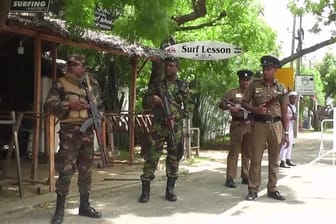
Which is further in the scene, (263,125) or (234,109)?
(234,109)

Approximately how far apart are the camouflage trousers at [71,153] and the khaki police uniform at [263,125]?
8.59ft

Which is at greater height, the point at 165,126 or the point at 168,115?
the point at 168,115

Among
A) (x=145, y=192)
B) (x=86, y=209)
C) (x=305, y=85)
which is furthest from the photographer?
(x=305, y=85)

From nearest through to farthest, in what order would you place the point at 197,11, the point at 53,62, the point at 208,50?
1. the point at 208,50
2. the point at 53,62
3. the point at 197,11

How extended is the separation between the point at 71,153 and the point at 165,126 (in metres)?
1.67

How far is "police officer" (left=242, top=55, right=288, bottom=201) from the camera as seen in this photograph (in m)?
8.26

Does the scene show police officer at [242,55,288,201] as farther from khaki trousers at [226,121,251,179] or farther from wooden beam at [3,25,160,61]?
wooden beam at [3,25,160,61]

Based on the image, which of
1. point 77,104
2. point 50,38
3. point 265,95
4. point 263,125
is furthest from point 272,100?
point 50,38

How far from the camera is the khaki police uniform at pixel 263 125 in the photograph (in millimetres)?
8297

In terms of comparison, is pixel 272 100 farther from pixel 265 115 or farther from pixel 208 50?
pixel 208 50

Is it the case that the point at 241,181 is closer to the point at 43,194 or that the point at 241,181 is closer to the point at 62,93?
the point at 43,194

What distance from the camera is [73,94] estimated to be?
21.8 ft

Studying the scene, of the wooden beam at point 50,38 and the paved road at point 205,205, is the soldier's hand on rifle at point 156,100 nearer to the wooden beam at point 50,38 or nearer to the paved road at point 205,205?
the paved road at point 205,205

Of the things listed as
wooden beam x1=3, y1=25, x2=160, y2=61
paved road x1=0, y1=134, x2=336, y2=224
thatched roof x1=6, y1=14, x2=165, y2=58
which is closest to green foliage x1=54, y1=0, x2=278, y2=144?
thatched roof x1=6, y1=14, x2=165, y2=58
